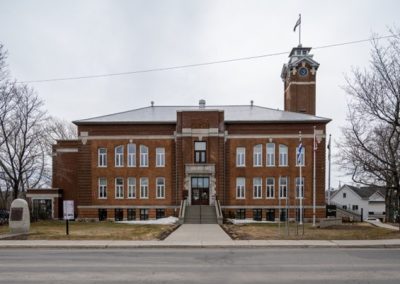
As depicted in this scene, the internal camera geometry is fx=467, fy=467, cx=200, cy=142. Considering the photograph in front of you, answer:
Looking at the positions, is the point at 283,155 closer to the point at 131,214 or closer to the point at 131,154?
the point at 131,154

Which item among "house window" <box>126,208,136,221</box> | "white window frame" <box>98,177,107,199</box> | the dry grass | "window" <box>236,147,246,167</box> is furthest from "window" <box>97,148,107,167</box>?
the dry grass

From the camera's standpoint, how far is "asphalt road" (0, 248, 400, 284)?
37.4 feet

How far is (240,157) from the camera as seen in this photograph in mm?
48500

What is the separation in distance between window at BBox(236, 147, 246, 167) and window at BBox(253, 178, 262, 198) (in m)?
2.13

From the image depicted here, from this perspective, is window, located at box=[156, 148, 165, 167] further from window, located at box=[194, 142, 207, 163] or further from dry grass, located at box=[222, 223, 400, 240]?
dry grass, located at box=[222, 223, 400, 240]

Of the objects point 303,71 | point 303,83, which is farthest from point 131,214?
point 303,71

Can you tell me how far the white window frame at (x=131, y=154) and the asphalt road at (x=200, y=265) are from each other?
3046 cm

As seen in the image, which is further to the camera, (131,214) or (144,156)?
(144,156)

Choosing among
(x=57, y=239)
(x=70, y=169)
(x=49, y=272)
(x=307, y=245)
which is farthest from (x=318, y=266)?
(x=70, y=169)

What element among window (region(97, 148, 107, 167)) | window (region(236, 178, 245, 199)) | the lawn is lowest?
the lawn

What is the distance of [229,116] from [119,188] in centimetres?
1405

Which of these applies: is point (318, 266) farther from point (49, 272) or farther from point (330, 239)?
point (330, 239)

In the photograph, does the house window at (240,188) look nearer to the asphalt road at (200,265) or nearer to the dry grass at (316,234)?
the dry grass at (316,234)

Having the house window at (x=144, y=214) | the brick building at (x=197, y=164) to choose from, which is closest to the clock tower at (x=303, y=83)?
the brick building at (x=197, y=164)
